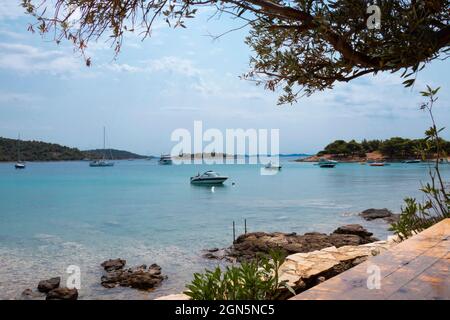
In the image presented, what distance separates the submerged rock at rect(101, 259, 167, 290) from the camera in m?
14.9

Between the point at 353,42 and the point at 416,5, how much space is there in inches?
22.6

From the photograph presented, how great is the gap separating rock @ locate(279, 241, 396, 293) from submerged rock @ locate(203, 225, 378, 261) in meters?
9.66

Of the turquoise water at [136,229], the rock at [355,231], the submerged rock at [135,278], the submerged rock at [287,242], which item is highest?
the rock at [355,231]

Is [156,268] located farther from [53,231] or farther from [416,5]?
[53,231]

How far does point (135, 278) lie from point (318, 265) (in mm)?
9275

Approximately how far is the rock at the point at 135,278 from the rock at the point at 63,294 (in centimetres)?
137

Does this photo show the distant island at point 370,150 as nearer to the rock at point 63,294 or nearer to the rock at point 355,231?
the rock at point 355,231

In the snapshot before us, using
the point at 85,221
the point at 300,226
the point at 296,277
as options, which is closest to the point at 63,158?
the point at 85,221

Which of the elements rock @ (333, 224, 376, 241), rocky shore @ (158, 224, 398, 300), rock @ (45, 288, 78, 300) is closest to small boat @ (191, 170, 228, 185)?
rock @ (333, 224, 376, 241)

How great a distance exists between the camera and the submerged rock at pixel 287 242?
1956cm

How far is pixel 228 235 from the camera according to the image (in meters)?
26.2

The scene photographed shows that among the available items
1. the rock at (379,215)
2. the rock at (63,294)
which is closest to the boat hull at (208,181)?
the rock at (379,215)
